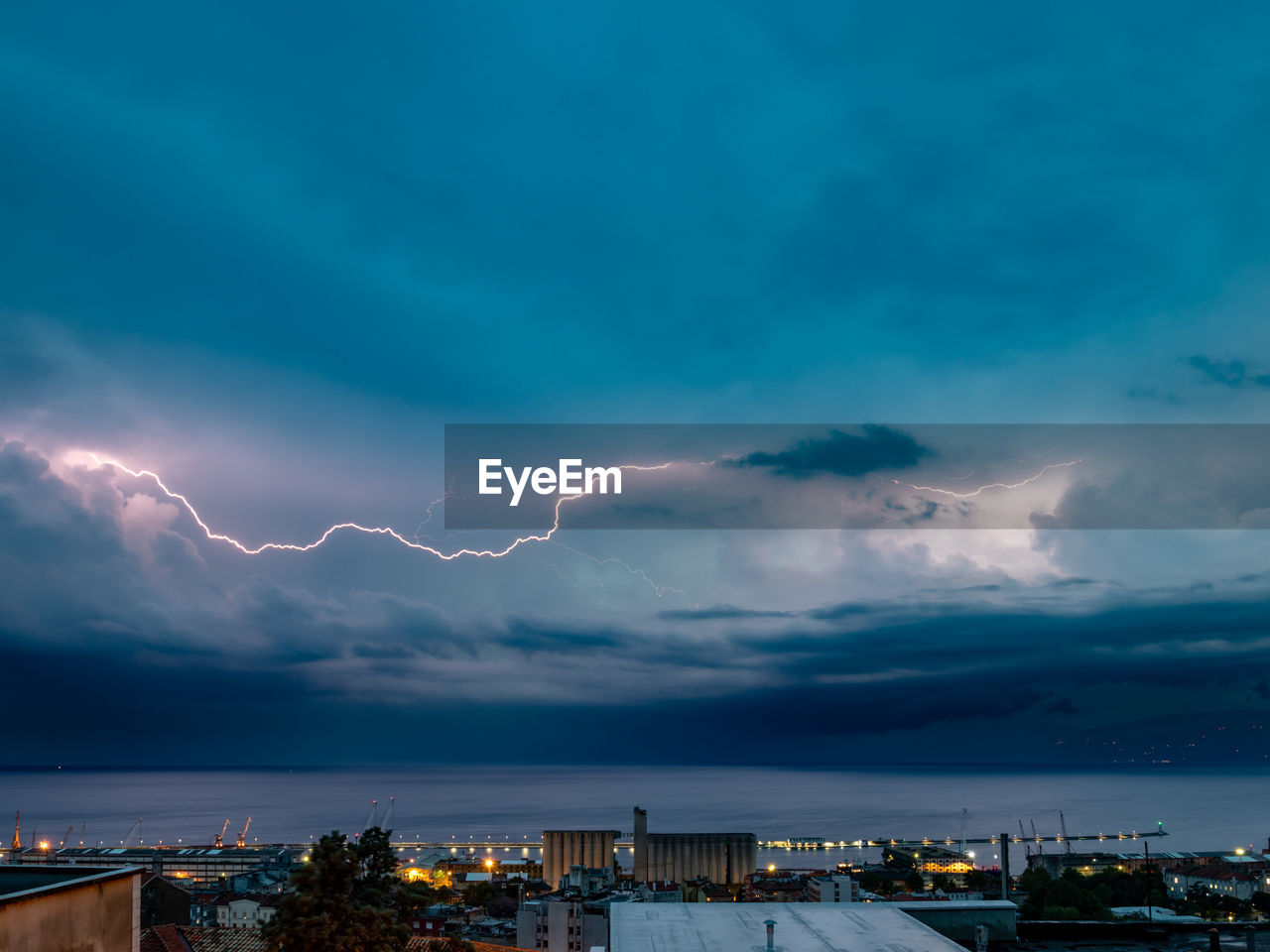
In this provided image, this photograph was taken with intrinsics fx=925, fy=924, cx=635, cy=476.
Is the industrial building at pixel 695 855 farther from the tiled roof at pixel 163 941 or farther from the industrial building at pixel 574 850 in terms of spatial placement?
the tiled roof at pixel 163 941

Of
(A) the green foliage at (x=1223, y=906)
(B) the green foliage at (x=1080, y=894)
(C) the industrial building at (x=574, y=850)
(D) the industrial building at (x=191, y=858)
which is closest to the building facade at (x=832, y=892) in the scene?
(B) the green foliage at (x=1080, y=894)

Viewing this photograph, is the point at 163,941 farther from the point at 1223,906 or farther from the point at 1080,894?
the point at 1223,906

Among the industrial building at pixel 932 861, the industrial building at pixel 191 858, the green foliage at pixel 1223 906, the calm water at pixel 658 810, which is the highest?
the green foliage at pixel 1223 906

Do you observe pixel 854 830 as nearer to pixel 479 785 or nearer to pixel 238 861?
pixel 238 861

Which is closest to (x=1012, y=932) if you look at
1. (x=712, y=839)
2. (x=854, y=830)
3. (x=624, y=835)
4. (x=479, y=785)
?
(x=712, y=839)

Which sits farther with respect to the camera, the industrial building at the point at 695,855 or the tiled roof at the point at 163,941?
the industrial building at the point at 695,855

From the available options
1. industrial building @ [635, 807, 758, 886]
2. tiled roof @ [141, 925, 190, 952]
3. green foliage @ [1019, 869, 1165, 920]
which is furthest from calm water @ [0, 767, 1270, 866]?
tiled roof @ [141, 925, 190, 952]

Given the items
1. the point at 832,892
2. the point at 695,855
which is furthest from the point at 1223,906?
the point at 695,855
